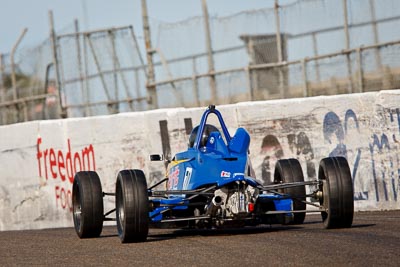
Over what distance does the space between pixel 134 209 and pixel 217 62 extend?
7380 mm

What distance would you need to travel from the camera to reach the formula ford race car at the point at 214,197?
35.9ft

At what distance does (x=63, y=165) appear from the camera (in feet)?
57.0

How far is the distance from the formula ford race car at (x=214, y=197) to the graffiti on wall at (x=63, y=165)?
196 inches

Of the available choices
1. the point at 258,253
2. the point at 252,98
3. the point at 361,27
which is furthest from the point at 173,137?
the point at 258,253

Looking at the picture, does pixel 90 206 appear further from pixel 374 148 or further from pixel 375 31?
pixel 375 31

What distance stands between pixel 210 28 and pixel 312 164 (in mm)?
3425

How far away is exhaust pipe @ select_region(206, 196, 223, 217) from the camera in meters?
10.8

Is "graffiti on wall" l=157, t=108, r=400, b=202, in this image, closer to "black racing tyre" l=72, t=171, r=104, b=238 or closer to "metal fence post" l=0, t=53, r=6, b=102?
"black racing tyre" l=72, t=171, r=104, b=238

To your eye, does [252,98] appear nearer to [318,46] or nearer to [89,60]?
[318,46]

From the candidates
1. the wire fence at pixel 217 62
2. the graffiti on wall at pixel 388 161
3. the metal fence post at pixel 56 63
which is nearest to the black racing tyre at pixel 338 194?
the graffiti on wall at pixel 388 161

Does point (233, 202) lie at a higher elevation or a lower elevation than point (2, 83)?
lower

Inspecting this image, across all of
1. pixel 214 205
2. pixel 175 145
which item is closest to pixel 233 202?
pixel 214 205

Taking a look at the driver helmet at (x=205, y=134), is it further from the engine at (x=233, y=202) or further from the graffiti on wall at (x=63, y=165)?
the graffiti on wall at (x=63, y=165)

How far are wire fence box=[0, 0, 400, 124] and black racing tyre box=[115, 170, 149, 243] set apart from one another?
6.16 metres
